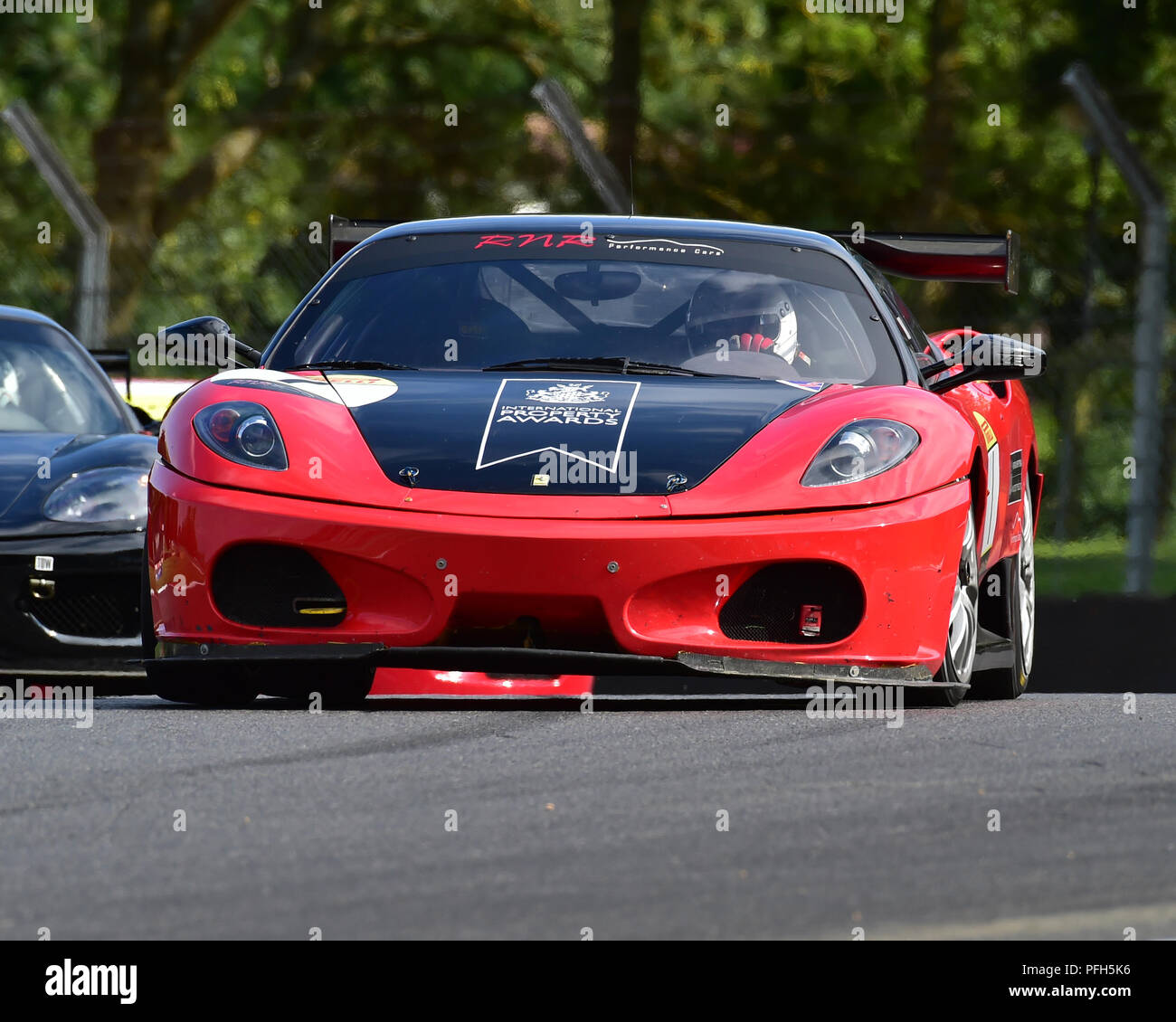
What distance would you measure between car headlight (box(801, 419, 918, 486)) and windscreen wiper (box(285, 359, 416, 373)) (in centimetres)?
125

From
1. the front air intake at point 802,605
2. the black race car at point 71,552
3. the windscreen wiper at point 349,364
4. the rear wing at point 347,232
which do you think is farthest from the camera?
the rear wing at point 347,232

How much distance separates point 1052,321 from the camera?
494 inches

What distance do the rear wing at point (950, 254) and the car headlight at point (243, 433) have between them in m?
2.64

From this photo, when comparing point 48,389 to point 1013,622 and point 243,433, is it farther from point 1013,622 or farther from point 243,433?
point 1013,622

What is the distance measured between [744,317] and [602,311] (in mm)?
387

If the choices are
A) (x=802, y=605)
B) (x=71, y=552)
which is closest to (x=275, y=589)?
(x=802, y=605)

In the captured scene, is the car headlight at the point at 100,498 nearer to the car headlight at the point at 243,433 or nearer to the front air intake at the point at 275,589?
the car headlight at the point at 243,433

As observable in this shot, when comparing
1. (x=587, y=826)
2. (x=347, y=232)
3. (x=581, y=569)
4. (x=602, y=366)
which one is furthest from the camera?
(x=347, y=232)

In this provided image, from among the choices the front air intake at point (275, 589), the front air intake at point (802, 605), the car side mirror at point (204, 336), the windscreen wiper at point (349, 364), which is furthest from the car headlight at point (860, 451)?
the car side mirror at point (204, 336)

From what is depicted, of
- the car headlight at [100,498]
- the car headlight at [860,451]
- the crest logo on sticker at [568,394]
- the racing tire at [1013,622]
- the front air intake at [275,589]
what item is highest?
the crest logo on sticker at [568,394]

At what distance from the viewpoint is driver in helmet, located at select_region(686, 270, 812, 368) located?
6.58 metres

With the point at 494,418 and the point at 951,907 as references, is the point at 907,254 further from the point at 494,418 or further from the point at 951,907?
the point at 951,907

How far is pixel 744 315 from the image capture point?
21.8 feet

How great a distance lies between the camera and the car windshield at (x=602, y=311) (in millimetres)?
6520
